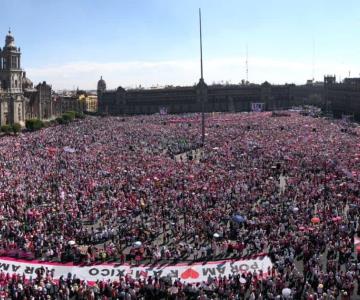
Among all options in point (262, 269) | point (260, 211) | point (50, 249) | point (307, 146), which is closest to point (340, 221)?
point (260, 211)

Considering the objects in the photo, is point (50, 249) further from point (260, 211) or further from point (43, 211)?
point (260, 211)

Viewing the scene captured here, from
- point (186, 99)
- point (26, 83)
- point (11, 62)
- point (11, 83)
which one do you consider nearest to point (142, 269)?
point (11, 83)

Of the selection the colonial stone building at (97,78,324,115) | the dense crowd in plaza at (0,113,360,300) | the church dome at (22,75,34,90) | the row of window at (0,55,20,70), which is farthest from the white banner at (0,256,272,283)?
the colonial stone building at (97,78,324,115)

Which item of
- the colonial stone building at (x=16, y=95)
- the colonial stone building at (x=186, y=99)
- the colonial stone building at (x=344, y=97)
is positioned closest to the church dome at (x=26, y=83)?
the colonial stone building at (x=16, y=95)

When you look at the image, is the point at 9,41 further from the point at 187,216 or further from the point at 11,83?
the point at 187,216

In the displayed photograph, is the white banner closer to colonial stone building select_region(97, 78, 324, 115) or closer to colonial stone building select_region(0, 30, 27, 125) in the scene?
colonial stone building select_region(0, 30, 27, 125)

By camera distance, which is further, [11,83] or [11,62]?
[11,62]
